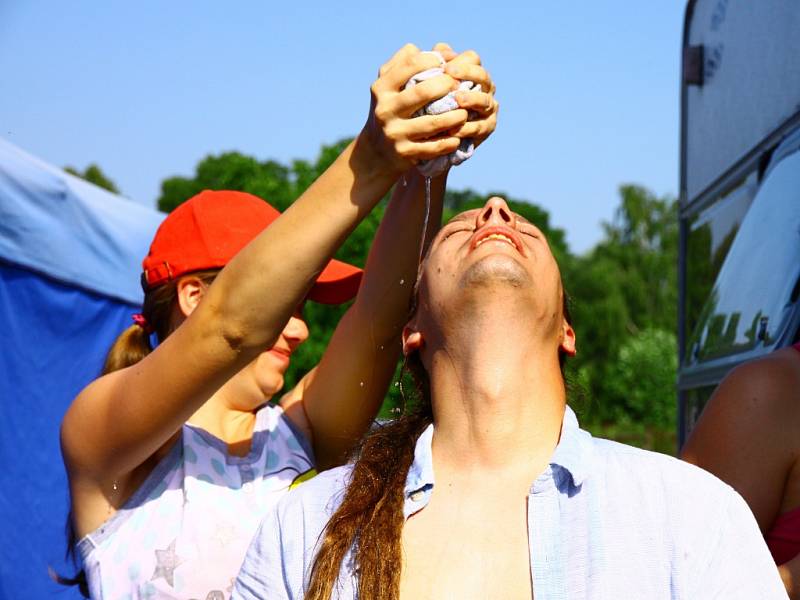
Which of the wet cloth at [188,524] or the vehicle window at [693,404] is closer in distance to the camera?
the wet cloth at [188,524]

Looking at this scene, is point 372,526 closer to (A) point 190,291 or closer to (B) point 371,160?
(B) point 371,160

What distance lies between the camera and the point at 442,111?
186 cm

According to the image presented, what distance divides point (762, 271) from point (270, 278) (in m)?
1.82

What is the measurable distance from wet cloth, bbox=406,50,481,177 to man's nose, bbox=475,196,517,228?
8.4 inches

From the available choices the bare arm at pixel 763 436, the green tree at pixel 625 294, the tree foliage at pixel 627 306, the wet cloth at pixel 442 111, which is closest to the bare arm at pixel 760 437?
the bare arm at pixel 763 436

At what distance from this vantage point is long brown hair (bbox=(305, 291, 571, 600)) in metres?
1.82

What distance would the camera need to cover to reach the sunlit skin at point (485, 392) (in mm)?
1870

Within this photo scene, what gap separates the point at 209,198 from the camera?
2.57 m

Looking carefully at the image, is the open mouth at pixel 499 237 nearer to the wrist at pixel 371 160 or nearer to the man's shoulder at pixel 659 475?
the wrist at pixel 371 160

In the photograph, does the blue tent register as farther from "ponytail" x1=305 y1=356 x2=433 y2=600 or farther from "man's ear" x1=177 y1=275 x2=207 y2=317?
"ponytail" x1=305 y1=356 x2=433 y2=600

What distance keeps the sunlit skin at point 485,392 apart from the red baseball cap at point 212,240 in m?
0.44

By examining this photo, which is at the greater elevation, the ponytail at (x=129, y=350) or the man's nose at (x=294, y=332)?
the man's nose at (x=294, y=332)

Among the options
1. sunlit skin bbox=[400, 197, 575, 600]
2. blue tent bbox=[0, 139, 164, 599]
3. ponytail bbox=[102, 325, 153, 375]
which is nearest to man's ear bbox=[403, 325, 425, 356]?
sunlit skin bbox=[400, 197, 575, 600]

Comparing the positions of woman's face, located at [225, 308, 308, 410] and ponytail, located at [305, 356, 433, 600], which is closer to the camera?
ponytail, located at [305, 356, 433, 600]
